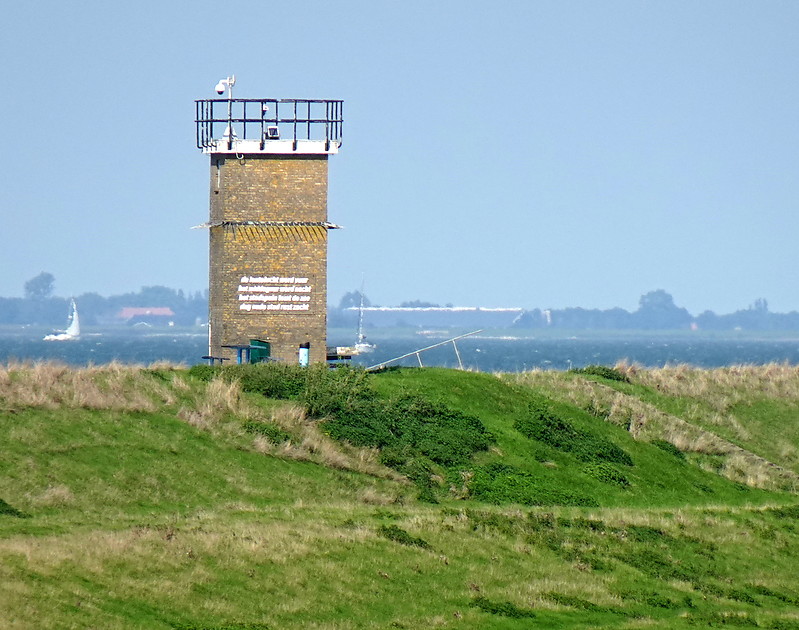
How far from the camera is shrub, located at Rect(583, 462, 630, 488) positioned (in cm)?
4353

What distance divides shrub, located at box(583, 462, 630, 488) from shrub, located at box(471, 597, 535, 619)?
16.7 metres

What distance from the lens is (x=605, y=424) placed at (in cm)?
5128

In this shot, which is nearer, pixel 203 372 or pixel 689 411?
pixel 203 372

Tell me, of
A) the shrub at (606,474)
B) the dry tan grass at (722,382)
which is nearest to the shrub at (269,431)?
the shrub at (606,474)

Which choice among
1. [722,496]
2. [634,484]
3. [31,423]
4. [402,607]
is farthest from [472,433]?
[402,607]

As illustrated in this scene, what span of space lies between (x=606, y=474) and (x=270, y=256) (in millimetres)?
15383

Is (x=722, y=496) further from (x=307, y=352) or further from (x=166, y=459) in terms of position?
(x=166, y=459)

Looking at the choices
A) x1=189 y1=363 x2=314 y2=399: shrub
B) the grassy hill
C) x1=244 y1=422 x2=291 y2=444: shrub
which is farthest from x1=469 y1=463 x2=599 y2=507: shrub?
x1=189 y1=363 x2=314 y2=399: shrub

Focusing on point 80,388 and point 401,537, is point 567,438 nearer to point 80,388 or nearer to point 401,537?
point 401,537

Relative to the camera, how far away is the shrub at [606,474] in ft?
143

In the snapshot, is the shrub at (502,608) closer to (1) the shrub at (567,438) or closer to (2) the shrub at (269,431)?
(2) the shrub at (269,431)

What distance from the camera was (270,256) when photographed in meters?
51.0

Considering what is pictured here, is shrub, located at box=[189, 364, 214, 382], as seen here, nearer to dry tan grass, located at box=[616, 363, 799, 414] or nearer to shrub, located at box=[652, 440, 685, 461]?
shrub, located at box=[652, 440, 685, 461]

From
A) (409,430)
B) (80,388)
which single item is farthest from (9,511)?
(409,430)
